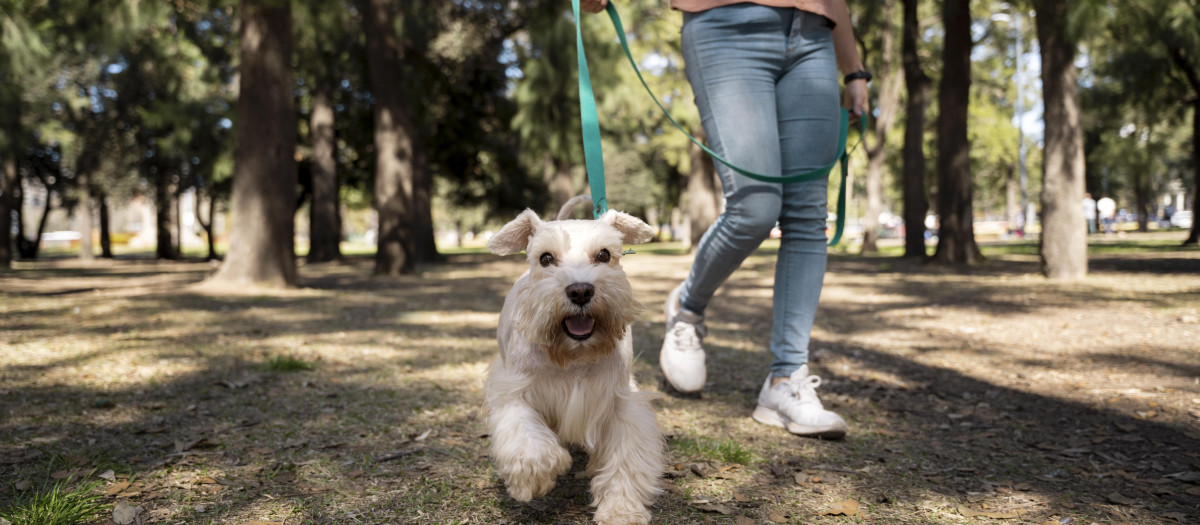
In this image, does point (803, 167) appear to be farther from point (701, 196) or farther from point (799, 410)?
point (701, 196)

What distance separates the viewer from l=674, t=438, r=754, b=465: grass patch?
3014 mm

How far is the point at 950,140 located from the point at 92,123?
87.9ft

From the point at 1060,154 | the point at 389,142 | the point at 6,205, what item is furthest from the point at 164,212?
the point at 1060,154

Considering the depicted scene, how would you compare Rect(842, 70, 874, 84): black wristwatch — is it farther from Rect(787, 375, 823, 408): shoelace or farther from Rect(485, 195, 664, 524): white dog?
Rect(485, 195, 664, 524): white dog

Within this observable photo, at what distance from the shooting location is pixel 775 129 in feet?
10.8

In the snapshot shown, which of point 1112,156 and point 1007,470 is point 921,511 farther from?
point 1112,156

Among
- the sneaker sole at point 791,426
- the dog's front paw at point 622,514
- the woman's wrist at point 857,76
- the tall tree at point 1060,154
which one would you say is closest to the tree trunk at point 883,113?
the tall tree at point 1060,154

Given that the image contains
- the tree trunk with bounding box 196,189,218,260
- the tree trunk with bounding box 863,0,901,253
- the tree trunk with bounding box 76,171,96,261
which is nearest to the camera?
the tree trunk with bounding box 863,0,901,253

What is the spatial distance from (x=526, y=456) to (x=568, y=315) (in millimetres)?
438

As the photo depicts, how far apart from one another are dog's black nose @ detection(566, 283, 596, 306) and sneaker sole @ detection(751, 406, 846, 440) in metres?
1.50

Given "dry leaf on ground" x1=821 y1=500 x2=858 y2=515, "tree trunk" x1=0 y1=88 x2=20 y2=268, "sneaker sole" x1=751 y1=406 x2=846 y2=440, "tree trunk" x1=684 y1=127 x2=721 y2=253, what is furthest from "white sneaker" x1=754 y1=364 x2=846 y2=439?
"tree trunk" x1=0 y1=88 x2=20 y2=268

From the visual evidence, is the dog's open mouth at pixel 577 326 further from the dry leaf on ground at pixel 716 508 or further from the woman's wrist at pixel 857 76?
the woman's wrist at pixel 857 76

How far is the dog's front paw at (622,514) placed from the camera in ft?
7.59

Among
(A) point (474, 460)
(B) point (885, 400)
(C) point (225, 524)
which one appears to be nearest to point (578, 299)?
(A) point (474, 460)
